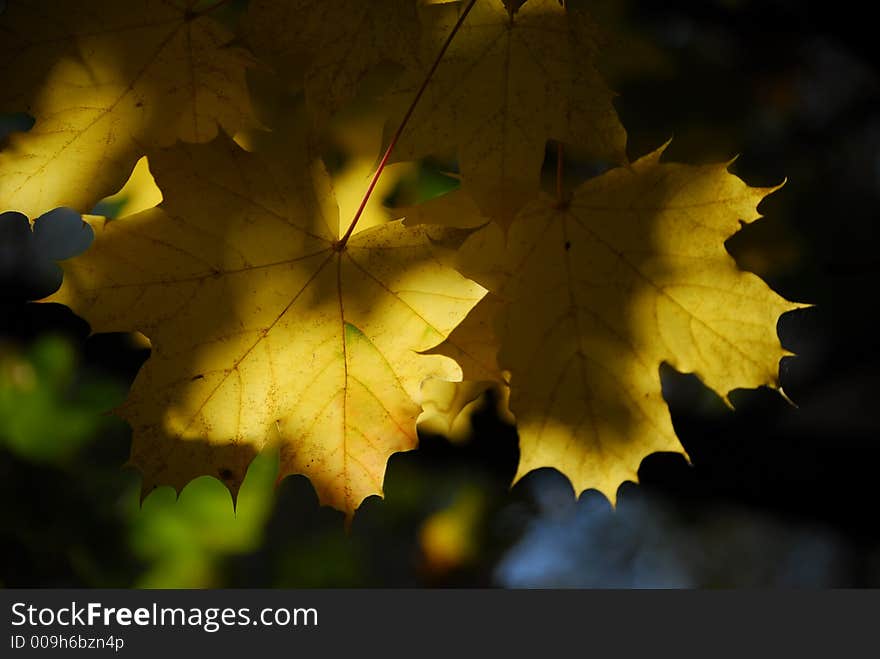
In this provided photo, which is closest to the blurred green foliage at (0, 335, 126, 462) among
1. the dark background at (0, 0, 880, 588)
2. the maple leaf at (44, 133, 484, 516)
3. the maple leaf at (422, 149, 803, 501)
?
the dark background at (0, 0, 880, 588)

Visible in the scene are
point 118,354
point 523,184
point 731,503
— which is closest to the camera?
point 523,184

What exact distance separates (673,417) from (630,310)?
2.07ft

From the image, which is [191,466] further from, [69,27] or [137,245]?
[69,27]

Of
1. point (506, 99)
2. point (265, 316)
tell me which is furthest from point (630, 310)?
point (265, 316)

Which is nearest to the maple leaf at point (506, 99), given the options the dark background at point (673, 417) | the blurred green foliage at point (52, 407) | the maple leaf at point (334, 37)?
the maple leaf at point (334, 37)

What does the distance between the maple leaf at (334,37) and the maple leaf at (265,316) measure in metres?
0.11

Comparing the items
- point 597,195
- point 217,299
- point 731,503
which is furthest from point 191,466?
point 731,503

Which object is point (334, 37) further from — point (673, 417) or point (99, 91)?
point (673, 417)

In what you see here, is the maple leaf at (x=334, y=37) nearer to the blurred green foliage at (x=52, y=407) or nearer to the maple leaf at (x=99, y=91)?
the maple leaf at (x=99, y=91)

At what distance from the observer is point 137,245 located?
82 centimetres

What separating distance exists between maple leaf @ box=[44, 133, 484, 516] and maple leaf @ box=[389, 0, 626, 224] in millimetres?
95

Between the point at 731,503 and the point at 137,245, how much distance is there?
120 cm

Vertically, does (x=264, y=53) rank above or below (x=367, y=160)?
above

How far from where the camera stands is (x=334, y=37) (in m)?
0.77
